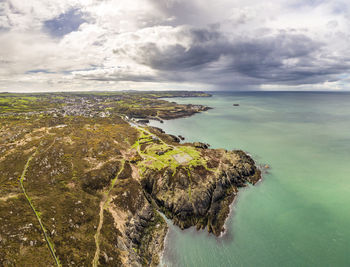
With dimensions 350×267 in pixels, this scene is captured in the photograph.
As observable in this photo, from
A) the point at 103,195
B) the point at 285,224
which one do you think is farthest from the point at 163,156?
the point at 285,224

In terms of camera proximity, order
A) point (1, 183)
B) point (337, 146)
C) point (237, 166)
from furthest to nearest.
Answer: point (337, 146) < point (237, 166) < point (1, 183)

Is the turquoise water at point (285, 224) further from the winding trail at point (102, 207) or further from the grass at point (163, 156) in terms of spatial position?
the grass at point (163, 156)

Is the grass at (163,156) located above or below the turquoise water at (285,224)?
above

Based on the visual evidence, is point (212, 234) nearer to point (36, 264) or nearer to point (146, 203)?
point (146, 203)

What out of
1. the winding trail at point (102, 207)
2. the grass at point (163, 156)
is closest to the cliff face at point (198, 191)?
the grass at point (163, 156)

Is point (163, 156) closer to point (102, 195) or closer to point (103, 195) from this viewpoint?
point (103, 195)

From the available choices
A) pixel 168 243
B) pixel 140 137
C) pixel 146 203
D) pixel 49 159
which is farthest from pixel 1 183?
pixel 140 137

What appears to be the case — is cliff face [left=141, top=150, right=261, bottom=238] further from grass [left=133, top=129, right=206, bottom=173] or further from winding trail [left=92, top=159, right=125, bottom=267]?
winding trail [left=92, top=159, right=125, bottom=267]
